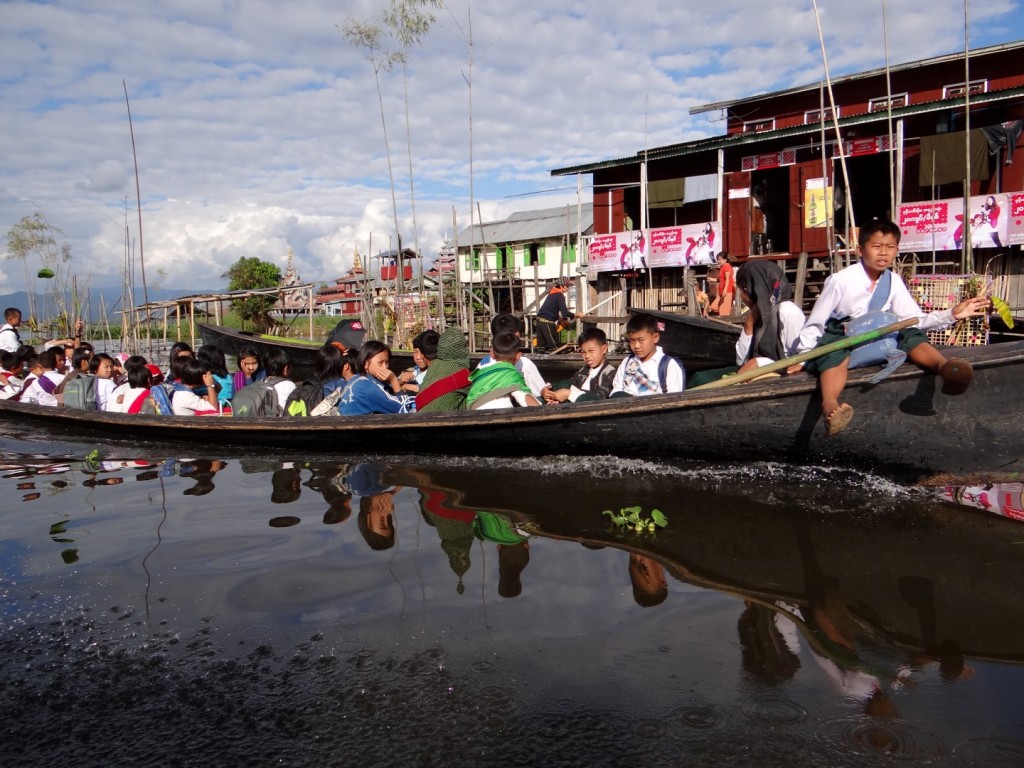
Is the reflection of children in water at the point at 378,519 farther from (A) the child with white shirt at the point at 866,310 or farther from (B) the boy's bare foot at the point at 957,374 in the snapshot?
(B) the boy's bare foot at the point at 957,374

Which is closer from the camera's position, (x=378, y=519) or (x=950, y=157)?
(x=378, y=519)

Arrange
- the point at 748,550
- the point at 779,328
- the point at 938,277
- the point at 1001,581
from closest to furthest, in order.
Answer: the point at 1001,581 → the point at 748,550 → the point at 779,328 → the point at 938,277

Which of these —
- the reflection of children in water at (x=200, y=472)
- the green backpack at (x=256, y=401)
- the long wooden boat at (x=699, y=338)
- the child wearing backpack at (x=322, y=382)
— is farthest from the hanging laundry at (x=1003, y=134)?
the reflection of children in water at (x=200, y=472)

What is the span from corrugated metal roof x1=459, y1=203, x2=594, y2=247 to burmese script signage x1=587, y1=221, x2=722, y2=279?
38.1ft

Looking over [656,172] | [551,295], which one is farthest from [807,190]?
[551,295]

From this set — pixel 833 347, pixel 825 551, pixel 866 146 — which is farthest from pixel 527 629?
pixel 866 146

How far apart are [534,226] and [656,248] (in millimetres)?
16385

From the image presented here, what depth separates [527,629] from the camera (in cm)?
270

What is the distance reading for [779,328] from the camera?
4973 millimetres

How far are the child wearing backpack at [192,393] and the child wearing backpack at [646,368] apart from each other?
3.80 m

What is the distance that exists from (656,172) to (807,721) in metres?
17.5

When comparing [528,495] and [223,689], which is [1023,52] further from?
[223,689]

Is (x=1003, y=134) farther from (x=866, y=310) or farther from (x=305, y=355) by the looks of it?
(x=305, y=355)

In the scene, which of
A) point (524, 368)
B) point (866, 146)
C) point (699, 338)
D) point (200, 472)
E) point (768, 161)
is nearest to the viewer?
point (200, 472)
